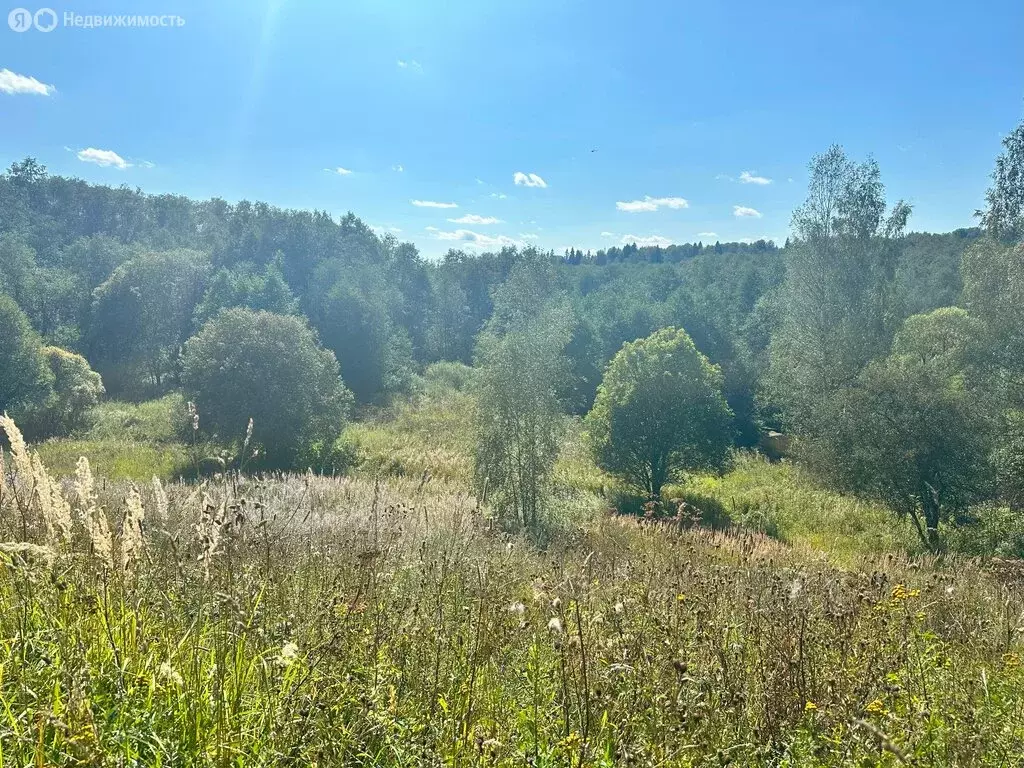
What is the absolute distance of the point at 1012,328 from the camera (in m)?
15.6

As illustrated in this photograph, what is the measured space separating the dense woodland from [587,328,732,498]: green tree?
0.39ft

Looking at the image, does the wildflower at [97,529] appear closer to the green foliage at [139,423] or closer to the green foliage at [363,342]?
the green foliage at [139,423]

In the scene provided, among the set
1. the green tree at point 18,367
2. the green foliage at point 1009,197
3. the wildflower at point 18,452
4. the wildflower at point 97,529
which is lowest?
the green tree at point 18,367

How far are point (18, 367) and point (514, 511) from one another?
77.4ft

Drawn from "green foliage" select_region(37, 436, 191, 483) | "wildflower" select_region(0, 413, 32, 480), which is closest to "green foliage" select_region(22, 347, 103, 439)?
"green foliage" select_region(37, 436, 191, 483)

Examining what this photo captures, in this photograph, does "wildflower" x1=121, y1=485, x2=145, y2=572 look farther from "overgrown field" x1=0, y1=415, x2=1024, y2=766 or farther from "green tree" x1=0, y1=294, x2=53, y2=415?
"green tree" x1=0, y1=294, x2=53, y2=415

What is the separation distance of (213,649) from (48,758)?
67cm

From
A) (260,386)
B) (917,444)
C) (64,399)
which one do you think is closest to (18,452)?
(917,444)

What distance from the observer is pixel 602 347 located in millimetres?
44188

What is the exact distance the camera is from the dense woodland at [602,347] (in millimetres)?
15867

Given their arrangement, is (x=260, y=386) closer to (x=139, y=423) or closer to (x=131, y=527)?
(x=139, y=423)

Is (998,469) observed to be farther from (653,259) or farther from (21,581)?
(653,259)

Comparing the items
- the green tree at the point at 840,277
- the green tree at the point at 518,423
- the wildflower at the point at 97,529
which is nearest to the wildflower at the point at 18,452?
the wildflower at the point at 97,529

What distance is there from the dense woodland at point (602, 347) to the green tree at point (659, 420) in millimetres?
118
